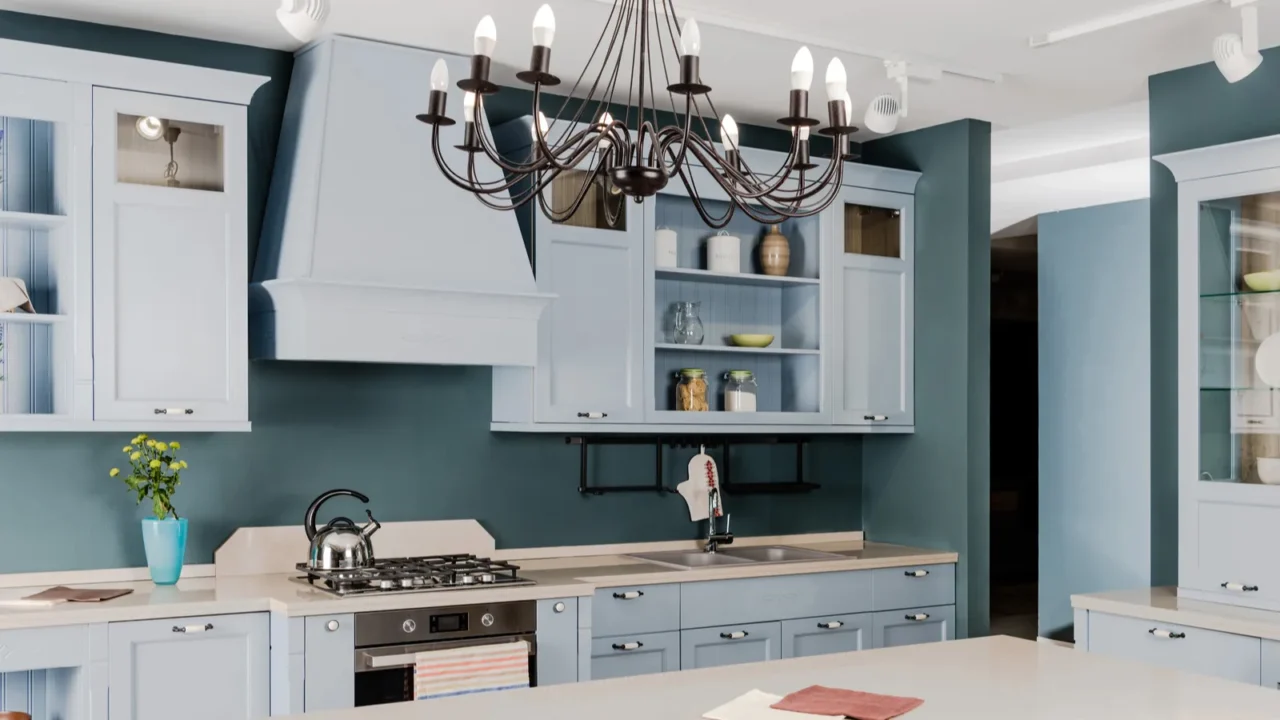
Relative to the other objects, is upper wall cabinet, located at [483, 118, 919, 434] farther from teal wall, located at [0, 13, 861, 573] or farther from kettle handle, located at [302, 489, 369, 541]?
kettle handle, located at [302, 489, 369, 541]

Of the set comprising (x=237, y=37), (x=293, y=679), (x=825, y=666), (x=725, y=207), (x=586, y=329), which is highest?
(x=237, y=37)

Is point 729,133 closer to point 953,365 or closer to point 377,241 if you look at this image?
point 377,241

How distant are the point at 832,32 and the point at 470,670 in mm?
2273

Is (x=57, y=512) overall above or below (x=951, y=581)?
above

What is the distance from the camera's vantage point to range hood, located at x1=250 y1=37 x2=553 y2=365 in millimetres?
3855

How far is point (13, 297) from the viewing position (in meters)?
3.55

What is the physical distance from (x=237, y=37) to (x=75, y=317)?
1.08 m

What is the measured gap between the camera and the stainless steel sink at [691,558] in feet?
16.0

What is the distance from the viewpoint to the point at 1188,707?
7.70ft

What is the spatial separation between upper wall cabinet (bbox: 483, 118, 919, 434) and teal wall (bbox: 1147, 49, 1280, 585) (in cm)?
107

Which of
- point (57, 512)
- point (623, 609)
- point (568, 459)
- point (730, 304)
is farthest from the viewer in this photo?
point (730, 304)

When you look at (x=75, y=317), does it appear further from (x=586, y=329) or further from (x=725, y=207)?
(x=725, y=207)

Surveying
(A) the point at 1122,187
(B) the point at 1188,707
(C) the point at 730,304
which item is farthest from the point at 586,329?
(A) the point at 1122,187

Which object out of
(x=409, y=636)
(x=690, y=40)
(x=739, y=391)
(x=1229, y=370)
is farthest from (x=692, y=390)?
(x=690, y=40)
